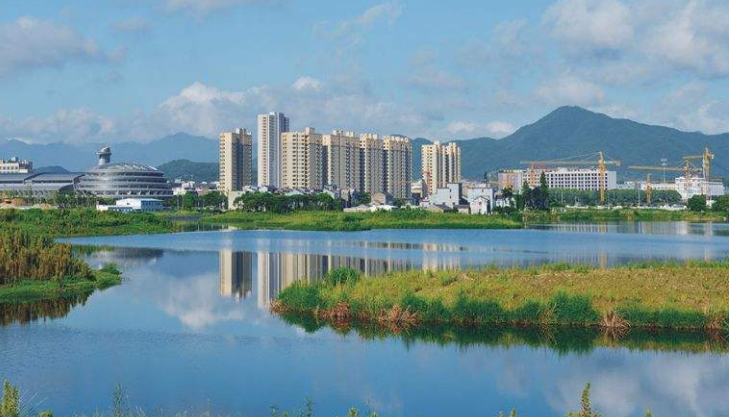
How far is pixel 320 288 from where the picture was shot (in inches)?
918

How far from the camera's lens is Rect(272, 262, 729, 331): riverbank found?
1991 centimetres

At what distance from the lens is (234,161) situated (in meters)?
144

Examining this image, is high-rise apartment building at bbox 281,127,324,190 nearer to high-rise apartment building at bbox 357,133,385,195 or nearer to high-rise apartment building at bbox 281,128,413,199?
high-rise apartment building at bbox 281,128,413,199

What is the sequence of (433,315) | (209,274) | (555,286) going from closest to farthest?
(433,315), (555,286), (209,274)

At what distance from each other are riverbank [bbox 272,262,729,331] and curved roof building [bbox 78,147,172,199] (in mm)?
105551

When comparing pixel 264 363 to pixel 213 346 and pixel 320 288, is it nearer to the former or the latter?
pixel 213 346

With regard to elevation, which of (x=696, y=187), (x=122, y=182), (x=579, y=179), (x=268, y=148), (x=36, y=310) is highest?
(x=268, y=148)

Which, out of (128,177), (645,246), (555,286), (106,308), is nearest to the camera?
(555,286)

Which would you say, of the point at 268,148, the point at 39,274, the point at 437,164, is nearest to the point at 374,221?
the point at 39,274

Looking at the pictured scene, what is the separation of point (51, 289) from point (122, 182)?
103m

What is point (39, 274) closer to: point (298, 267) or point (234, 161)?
point (298, 267)

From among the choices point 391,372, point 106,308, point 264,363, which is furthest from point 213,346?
point 106,308

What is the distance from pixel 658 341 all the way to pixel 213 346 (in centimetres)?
1018

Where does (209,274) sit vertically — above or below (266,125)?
below
